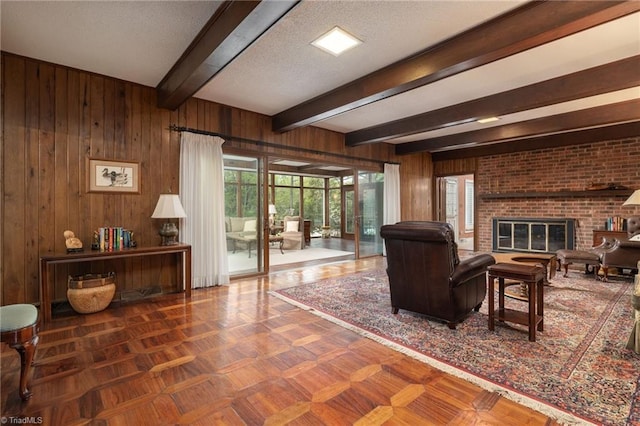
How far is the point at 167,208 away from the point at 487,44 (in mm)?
3734

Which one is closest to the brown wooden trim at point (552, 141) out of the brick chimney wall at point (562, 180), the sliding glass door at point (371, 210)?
the brick chimney wall at point (562, 180)

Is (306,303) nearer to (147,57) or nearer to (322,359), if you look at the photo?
(322,359)

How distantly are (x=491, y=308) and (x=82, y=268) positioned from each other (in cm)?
437

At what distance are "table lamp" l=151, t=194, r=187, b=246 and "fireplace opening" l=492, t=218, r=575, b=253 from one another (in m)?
7.05

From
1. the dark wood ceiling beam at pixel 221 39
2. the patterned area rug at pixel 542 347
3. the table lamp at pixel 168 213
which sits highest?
the dark wood ceiling beam at pixel 221 39

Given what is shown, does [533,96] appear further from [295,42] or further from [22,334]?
[22,334]

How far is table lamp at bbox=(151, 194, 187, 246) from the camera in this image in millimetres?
3775

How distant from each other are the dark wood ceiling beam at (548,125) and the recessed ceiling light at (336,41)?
13.6 feet

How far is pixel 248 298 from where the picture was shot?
387 centimetres

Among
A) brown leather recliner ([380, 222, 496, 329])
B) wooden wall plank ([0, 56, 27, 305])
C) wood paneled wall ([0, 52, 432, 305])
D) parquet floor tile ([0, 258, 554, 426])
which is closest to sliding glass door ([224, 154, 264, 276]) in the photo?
wood paneled wall ([0, 52, 432, 305])

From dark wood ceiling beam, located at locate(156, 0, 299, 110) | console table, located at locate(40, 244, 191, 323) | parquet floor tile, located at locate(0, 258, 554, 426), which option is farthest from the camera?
console table, located at locate(40, 244, 191, 323)

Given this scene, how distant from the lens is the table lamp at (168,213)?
12.4ft

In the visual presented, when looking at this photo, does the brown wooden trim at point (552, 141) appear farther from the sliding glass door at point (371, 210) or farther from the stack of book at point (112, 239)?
the stack of book at point (112, 239)

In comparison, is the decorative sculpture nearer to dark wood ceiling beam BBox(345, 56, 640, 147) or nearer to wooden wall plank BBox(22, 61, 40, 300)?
wooden wall plank BBox(22, 61, 40, 300)
